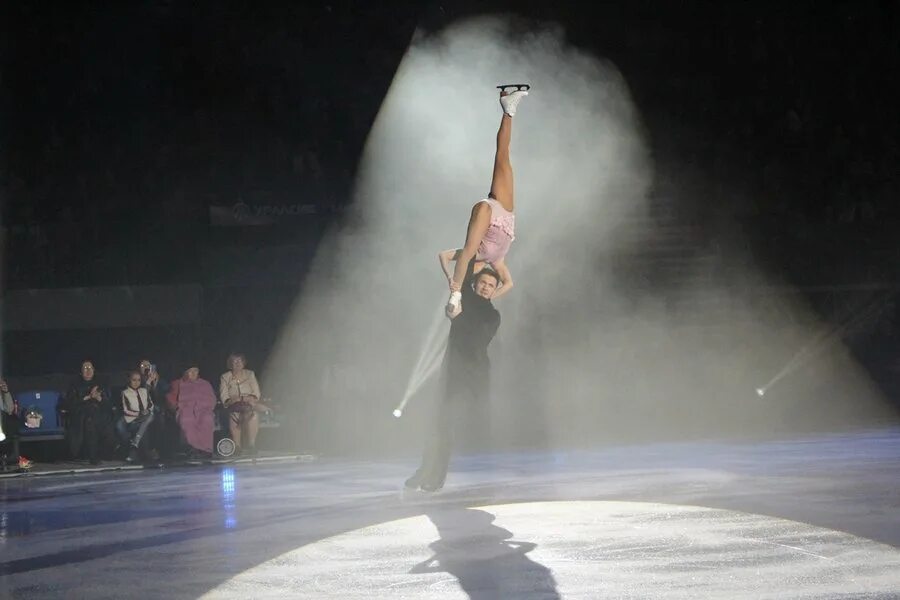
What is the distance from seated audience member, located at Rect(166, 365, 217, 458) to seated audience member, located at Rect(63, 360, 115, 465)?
695 mm

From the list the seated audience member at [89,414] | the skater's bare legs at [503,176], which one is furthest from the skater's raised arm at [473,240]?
the seated audience member at [89,414]

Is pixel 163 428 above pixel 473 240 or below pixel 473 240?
below

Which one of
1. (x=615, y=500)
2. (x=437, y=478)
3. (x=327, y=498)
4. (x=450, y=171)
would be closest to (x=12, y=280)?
(x=450, y=171)

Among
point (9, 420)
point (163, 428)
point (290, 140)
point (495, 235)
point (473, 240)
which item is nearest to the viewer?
point (473, 240)

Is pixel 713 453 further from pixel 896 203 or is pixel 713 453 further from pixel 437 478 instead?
pixel 896 203

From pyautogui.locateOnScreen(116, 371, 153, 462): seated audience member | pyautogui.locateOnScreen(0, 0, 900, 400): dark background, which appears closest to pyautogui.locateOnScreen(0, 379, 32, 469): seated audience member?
pyautogui.locateOnScreen(116, 371, 153, 462): seated audience member

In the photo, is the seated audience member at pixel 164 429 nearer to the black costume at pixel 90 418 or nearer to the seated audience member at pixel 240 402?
the black costume at pixel 90 418

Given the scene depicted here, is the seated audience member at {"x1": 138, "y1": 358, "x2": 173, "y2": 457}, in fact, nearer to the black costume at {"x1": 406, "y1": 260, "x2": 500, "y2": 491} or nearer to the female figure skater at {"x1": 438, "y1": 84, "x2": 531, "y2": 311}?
the black costume at {"x1": 406, "y1": 260, "x2": 500, "y2": 491}

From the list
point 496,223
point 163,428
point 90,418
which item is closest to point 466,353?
point 496,223

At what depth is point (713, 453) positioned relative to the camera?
30.4 feet

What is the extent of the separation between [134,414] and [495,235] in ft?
21.7

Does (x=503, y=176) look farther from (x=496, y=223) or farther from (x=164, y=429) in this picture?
(x=164, y=429)

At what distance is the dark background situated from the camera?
12.8m

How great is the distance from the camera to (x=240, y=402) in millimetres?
11289
